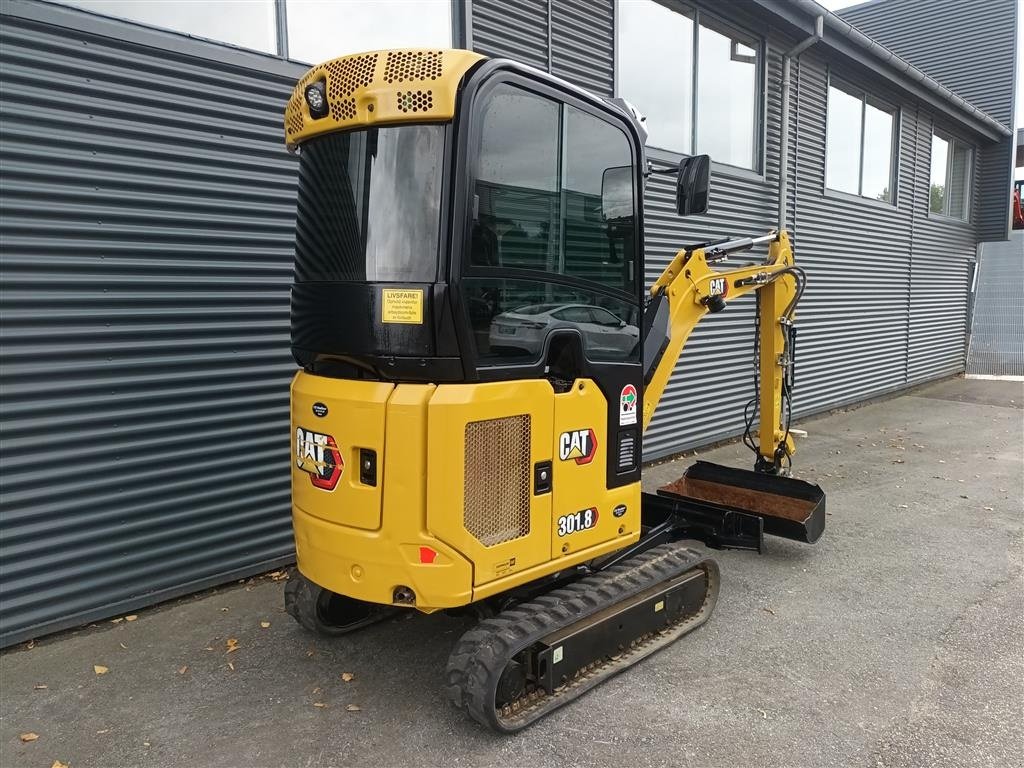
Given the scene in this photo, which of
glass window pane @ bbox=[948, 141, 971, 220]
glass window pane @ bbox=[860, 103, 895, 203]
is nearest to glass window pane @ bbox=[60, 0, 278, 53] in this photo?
glass window pane @ bbox=[860, 103, 895, 203]

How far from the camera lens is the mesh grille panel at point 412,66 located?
295 centimetres

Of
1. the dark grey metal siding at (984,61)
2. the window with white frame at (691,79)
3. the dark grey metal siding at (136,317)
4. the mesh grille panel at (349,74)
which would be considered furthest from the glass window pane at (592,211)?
the dark grey metal siding at (984,61)

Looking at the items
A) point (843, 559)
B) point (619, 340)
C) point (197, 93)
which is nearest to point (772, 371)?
point (843, 559)

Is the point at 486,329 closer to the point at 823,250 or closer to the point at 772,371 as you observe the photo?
the point at 772,371

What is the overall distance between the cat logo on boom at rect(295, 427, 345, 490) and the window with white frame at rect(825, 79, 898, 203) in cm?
1009

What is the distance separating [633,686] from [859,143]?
37.1 feet

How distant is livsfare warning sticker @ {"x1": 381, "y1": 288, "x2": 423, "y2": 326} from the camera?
2959 mm

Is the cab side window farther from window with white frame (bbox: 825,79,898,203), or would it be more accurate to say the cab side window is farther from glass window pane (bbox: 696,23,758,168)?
window with white frame (bbox: 825,79,898,203)

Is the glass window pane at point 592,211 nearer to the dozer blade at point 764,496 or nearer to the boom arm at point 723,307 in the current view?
the boom arm at point 723,307

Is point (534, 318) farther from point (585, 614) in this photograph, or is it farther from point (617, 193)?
point (585, 614)

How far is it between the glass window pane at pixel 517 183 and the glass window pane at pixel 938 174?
1424 centimetres

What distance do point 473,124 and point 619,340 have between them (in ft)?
4.50

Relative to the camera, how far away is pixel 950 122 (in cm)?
1505

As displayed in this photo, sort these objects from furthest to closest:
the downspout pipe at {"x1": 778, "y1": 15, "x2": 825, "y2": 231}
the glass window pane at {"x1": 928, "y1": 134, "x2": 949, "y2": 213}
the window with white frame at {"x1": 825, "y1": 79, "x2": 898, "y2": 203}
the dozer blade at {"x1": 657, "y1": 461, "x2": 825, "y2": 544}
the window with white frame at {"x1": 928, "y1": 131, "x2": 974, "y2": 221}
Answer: the window with white frame at {"x1": 928, "y1": 131, "x2": 974, "y2": 221} < the glass window pane at {"x1": 928, "y1": 134, "x2": 949, "y2": 213} < the window with white frame at {"x1": 825, "y1": 79, "x2": 898, "y2": 203} < the downspout pipe at {"x1": 778, "y1": 15, "x2": 825, "y2": 231} < the dozer blade at {"x1": 657, "y1": 461, "x2": 825, "y2": 544}
